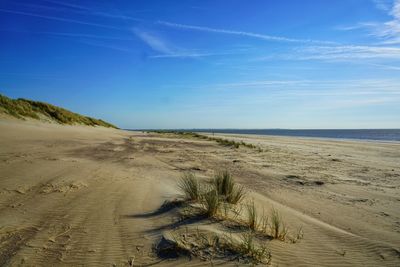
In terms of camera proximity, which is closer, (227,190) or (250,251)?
(250,251)

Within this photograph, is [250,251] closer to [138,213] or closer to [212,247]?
[212,247]

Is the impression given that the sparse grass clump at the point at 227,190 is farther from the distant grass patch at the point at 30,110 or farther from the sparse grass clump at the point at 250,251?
the distant grass patch at the point at 30,110

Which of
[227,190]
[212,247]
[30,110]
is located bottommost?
[212,247]

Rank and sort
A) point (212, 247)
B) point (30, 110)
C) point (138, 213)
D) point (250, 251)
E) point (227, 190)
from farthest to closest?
1. point (30, 110)
2. point (227, 190)
3. point (138, 213)
4. point (212, 247)
5. point (250, 251)

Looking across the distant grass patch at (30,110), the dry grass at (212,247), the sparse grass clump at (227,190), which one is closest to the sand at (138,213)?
the dry grass at (212,247)

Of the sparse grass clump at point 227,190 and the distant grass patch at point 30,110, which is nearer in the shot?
the sparse grass clump at point 227,190

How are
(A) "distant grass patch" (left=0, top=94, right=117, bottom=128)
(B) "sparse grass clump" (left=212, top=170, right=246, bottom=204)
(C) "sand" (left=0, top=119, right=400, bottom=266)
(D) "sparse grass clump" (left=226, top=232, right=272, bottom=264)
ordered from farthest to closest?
(A) "distant grass patch" (left=0, top=94, right=117, bottom=128) < (B) "sparse grass clump" (left=212, top=170, right=246, bottom=204) < (C) "sand" (left=0, top=119, right=400, bottom=266) < (D) "sparse grass clump" (left=226, top=232, right=272, bottom=264)

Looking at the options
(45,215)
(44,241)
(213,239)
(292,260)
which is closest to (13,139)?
(45,215)

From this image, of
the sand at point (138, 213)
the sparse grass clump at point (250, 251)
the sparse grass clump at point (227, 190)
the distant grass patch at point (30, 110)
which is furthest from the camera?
the distant grass patch at point (30, 110)

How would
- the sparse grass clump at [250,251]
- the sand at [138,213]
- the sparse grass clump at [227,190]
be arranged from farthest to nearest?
the sparse grass clump at [227,190], the sand at [138,213], the sparse grass clump at [250,251]

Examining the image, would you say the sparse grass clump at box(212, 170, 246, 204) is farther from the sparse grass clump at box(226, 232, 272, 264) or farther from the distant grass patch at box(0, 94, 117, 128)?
the distant grass patch at box(0, 94, 117, 128)

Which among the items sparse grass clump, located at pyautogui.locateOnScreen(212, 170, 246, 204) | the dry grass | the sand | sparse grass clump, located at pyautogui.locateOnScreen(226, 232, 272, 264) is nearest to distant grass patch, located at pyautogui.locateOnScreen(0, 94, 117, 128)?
the sand

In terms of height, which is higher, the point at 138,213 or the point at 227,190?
the point at 227,190

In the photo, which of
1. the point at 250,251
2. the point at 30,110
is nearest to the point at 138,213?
the point at 250,251
